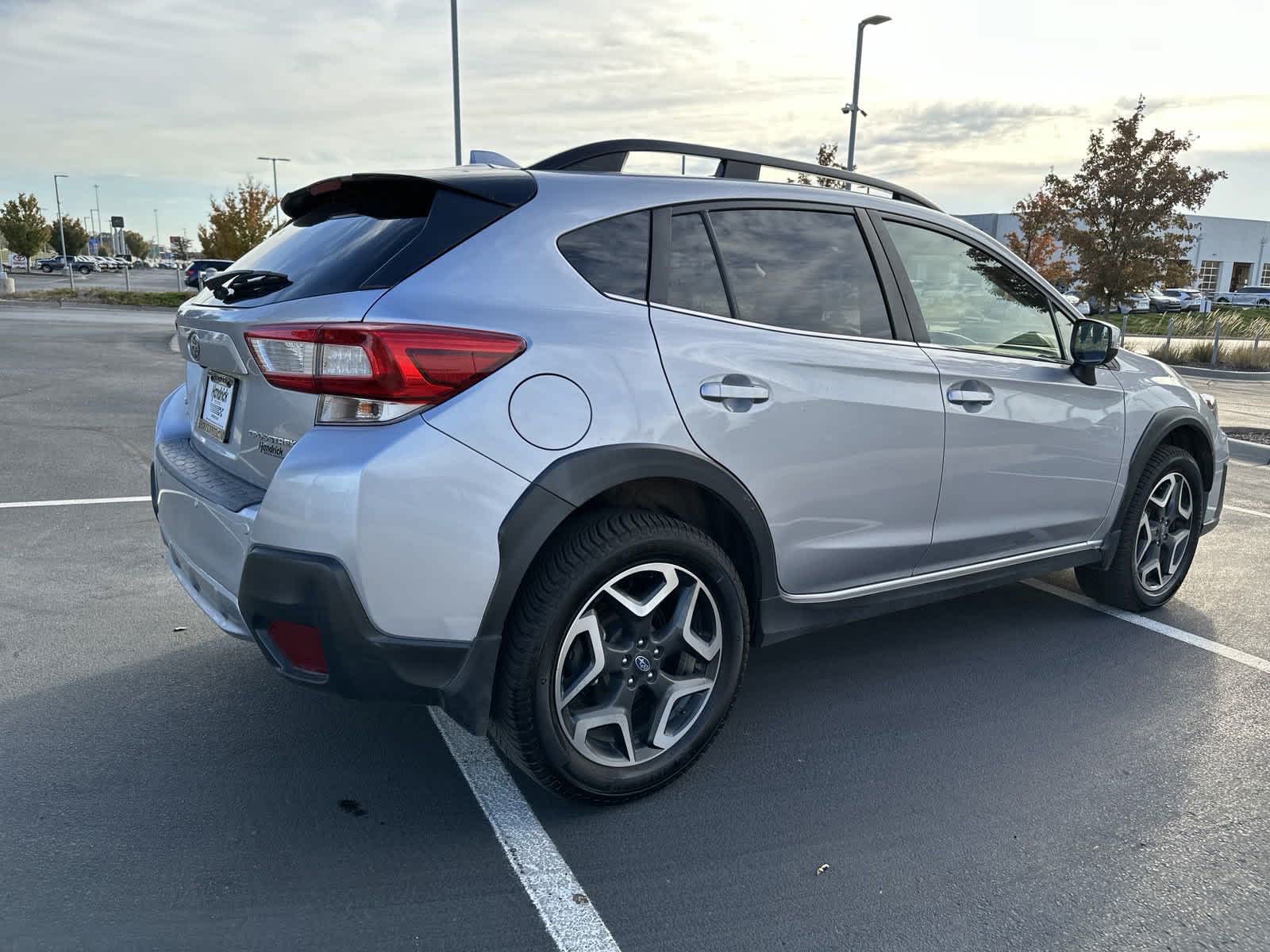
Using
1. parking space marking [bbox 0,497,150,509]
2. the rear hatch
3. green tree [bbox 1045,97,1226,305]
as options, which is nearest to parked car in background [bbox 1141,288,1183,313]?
green tree [bbox 1045,97,1226,305]

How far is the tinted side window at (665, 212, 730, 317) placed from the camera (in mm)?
2908

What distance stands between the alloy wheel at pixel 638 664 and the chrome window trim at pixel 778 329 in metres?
0.74

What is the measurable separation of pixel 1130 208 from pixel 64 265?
78914 mm

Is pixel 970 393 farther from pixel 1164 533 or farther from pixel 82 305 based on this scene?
pixel 82 305

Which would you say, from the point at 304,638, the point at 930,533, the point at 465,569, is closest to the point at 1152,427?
the point at 930,533

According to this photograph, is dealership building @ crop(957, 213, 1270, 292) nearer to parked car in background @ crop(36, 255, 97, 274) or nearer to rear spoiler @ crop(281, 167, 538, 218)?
parked car in background @ crop(36, 255, 97, 274)

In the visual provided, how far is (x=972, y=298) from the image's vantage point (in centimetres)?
380

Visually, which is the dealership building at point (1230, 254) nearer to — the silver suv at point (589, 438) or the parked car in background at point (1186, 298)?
the parked car in background at point (1186, 298)

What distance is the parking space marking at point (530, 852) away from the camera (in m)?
2.33

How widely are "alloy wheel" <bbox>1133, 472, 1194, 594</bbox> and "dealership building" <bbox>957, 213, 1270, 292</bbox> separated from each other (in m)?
69.6

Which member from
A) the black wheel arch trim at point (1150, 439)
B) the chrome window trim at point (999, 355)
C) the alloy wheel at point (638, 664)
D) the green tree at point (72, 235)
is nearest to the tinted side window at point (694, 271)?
the alloy wheel at point (638, 664)

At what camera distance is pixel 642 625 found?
283 cm

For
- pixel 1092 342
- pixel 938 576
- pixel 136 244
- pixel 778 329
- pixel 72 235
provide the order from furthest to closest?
pixel 136 244
pixel 72 235
pixel 1092 342
pixel 938 576
pixel 778 329

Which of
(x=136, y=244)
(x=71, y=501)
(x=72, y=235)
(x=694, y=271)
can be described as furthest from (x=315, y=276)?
(x=136, y=244)
